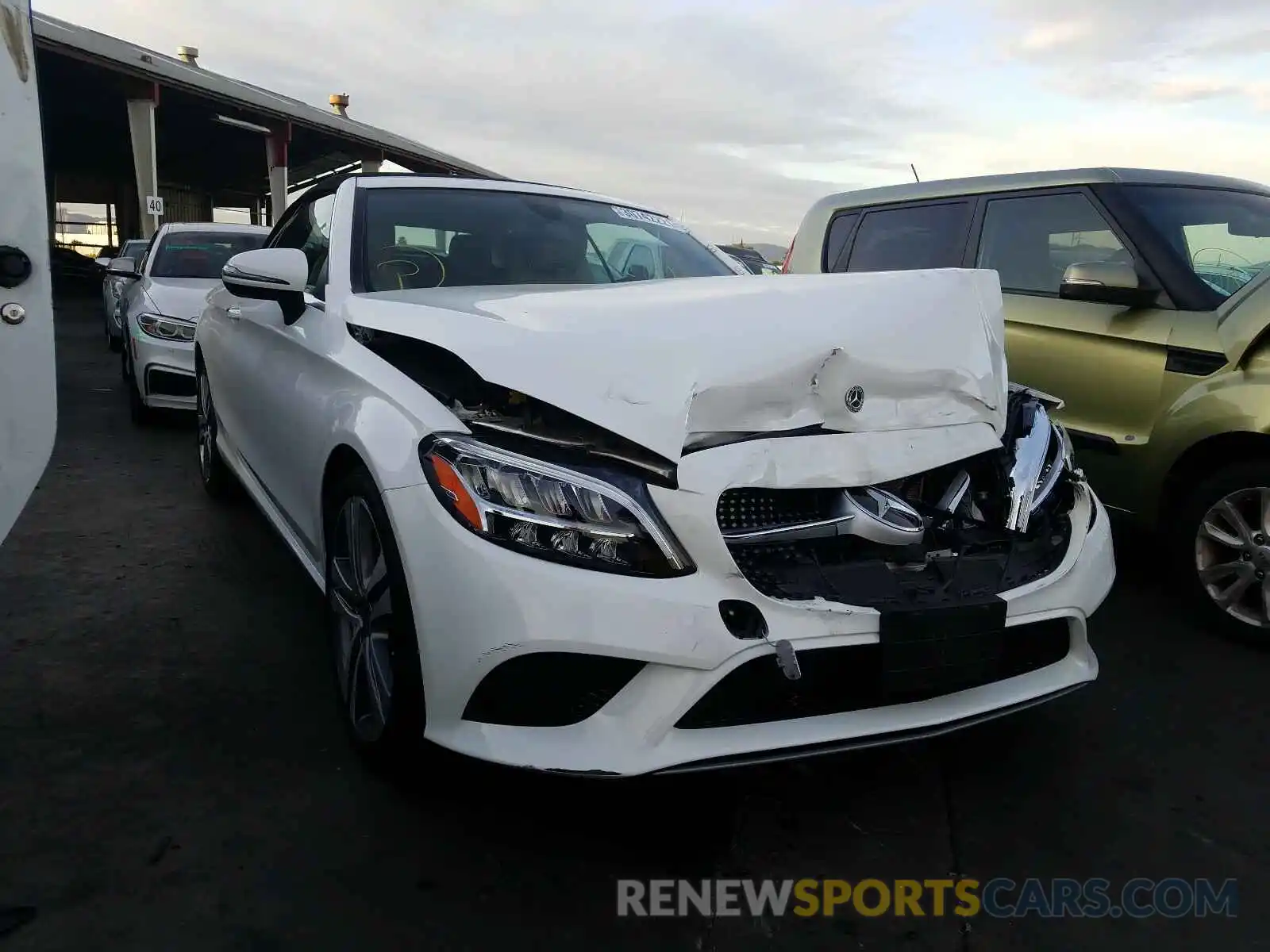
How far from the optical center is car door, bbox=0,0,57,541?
5.93 ft

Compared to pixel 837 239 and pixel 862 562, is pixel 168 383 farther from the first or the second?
pixel 862 562

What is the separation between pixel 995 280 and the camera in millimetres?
2785

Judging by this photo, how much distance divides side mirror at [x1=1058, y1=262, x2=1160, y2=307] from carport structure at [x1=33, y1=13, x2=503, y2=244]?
36.2ft

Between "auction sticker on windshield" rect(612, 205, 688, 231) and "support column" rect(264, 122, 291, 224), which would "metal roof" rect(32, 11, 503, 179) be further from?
"auction sticker on windshield" rect(612, 205, 688, 231)

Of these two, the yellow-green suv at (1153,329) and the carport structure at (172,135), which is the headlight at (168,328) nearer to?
the yellow-green suv at (1153,329)

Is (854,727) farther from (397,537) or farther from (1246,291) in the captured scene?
(1246,291)

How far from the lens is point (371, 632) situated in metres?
2.48

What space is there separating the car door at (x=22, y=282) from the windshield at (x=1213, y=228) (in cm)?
403

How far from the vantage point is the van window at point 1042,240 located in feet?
14.3

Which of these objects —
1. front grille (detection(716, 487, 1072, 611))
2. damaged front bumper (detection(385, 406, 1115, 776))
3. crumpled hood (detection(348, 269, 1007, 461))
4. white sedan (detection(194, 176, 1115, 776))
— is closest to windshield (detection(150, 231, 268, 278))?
white sedan (detection(194, 176, 1115, 776))

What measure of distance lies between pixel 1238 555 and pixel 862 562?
2119 mm

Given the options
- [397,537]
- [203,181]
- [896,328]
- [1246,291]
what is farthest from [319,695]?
[203,181]

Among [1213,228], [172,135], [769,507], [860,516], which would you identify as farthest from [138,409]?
[172,135]

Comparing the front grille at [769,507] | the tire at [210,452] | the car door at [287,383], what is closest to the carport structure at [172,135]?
the tire at [210,452]
